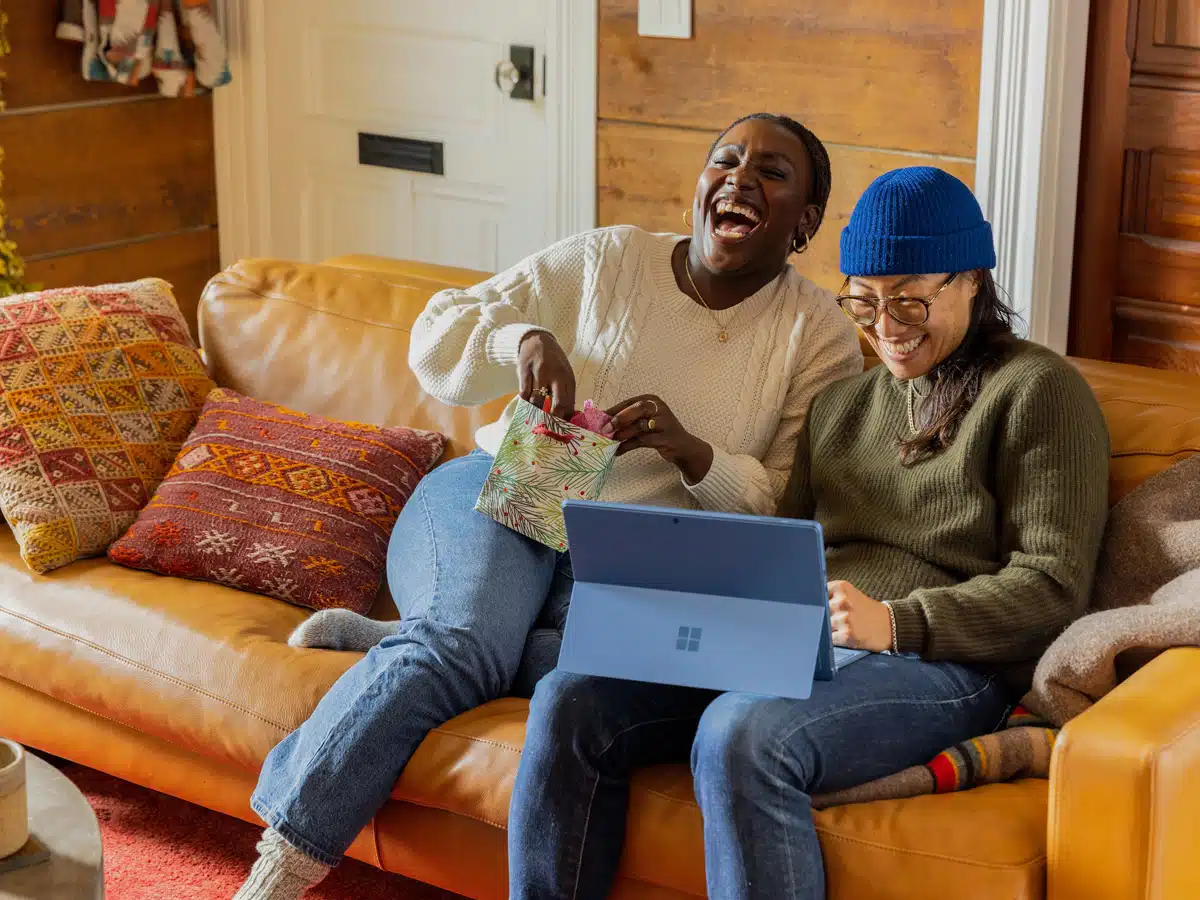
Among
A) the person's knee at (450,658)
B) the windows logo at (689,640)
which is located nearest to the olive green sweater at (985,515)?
the windows logo at (689,640)

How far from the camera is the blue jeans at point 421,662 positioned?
71.6 inches

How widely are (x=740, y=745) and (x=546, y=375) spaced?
24.5 inches

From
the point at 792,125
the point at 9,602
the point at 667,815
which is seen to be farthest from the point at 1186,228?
the point at 9,602

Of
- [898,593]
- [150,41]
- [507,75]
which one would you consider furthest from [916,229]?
[150,41]

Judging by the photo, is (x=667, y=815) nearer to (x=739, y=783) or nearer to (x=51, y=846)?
(x=739, y=783)

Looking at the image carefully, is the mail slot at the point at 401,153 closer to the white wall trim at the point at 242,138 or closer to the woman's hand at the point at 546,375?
the white wall trim at the point at 242,138

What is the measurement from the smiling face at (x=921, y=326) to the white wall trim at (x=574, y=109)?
5.89 feet

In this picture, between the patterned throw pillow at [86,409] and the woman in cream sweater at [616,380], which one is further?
the patterned throw pillow at [86,409]

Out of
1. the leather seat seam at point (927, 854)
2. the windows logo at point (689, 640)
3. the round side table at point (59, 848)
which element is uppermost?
the windows logo at point (689, 640)

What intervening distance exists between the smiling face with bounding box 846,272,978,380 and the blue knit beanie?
2cm

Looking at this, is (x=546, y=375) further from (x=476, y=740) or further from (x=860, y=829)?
(x=860, y=829)

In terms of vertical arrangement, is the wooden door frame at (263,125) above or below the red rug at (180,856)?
above

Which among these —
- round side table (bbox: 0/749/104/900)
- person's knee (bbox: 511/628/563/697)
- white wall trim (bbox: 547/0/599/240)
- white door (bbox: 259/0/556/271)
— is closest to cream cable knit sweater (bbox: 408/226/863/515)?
person's knee (bbox: 511/628/563/697)

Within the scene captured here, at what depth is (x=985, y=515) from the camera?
1821 mm
